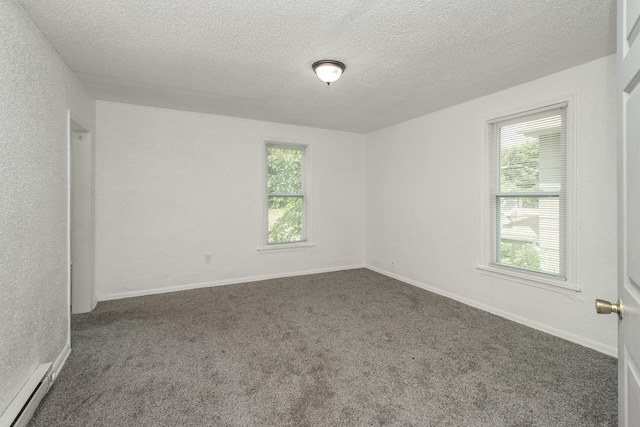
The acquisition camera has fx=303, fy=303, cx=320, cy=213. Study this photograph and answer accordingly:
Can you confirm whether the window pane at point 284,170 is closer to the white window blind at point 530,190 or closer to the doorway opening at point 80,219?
the doorway opening at point 80,219

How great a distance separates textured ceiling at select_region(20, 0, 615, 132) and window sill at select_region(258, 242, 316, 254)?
2199 millimetres

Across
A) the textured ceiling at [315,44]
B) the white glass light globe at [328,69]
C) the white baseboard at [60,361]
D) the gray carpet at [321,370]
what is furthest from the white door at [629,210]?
the white baseboard at [60,361]

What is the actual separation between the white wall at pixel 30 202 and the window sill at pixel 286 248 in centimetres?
250

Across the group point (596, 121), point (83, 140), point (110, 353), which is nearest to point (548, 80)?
point (596, 121)

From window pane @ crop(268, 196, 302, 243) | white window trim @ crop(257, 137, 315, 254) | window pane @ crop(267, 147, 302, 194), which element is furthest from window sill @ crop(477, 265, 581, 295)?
window pane @ crop(267, 147, 302, 194)

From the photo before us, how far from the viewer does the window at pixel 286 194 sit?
4801 millimetres

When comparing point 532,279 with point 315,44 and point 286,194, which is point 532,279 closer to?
point 315,44

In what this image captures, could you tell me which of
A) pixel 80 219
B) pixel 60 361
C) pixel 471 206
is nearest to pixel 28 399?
pixel 60 361

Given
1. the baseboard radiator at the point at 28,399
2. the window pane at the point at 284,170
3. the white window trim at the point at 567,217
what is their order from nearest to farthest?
the baseboard radiator at the point at 28,399 < the white window trim at the point at 567,217 < the window pane at the point at 284,170

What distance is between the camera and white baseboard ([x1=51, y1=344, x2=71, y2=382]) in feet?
6.82

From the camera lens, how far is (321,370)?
2.21 metres

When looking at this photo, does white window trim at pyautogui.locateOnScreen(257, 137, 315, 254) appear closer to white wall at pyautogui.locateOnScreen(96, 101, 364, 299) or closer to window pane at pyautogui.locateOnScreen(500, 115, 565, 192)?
white wall at pyautogui.locateOnScreen(96, 101, 364, 299)

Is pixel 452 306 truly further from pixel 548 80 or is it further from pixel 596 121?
pixel 548 80

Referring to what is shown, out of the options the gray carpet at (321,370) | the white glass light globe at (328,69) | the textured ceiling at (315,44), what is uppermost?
the textured ceiling at (315,44)
